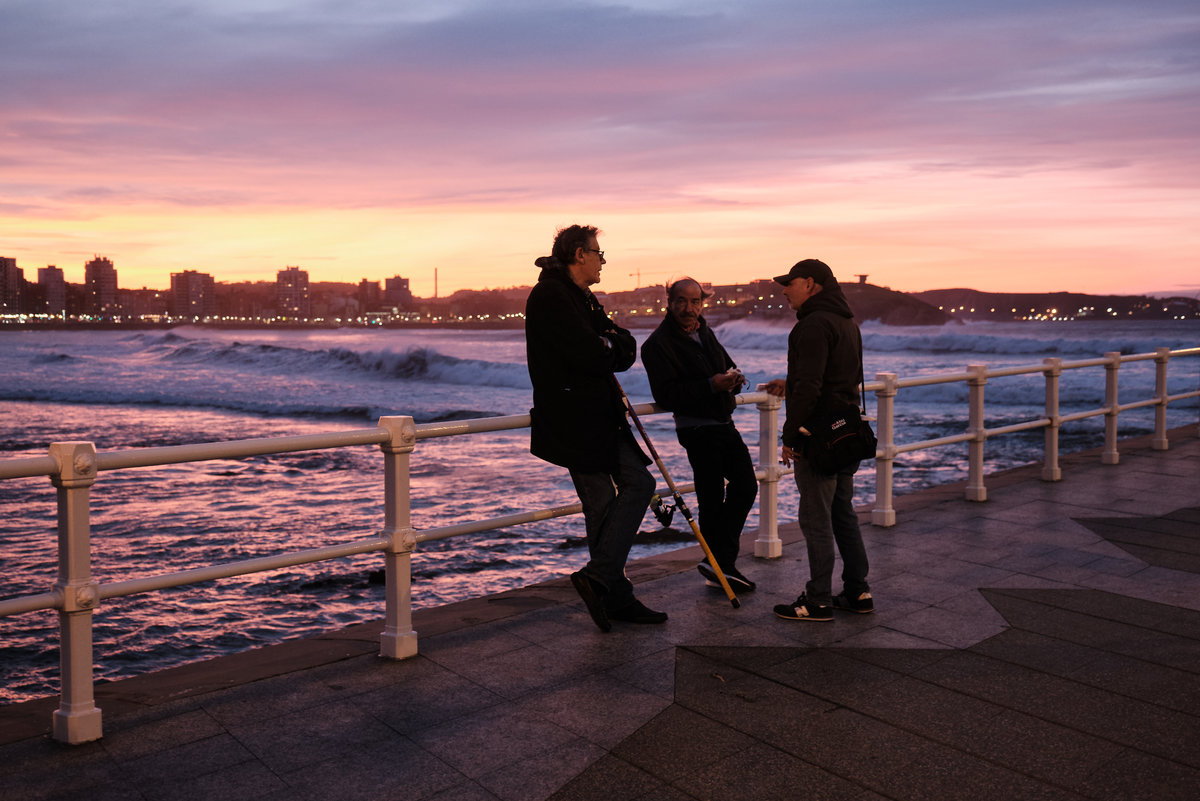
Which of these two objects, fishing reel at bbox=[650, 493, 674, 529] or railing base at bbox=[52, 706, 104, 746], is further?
fishing reel at bbox=[650, 493, 674, 529]

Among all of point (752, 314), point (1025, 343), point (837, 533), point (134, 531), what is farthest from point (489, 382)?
point (752, 314)

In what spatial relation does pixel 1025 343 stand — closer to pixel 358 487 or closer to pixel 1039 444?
pixel 1039 444

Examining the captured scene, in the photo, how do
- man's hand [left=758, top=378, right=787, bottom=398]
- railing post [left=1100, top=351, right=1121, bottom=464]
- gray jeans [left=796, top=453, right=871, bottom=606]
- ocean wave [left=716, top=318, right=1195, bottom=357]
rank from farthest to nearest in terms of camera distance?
ocean wave [left=716, top=318, right=1195, bottom=357] < railing post [left=1100, top=351, right=1121, bottom=464] < man's hand [left=758, top=378, right=787, bottom=398] < gray jeans [left=796, top=453, right=871, bottom=606]

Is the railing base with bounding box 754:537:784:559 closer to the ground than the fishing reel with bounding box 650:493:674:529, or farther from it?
closer to the ground

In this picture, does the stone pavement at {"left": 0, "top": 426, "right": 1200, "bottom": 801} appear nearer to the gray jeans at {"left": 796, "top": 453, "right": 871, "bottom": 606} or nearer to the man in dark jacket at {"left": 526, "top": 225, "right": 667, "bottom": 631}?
the gray jeans at {"left": 796, "top": 453, "right": 871, "bottom": 606}

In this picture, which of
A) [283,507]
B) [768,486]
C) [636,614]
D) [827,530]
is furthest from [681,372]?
[283,507]

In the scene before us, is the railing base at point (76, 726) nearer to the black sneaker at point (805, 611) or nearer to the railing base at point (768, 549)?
the black sneaker at point (805, 611)

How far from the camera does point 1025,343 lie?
237ft

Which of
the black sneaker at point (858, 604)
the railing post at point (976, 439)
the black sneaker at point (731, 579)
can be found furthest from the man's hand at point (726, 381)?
the railing post at point (976, 439)

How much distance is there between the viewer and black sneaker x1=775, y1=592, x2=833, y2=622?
5.04m

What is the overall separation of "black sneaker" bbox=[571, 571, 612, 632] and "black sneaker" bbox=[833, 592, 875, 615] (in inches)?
52.3

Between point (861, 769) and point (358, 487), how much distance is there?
1103 centimetres

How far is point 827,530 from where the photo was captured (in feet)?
17.0

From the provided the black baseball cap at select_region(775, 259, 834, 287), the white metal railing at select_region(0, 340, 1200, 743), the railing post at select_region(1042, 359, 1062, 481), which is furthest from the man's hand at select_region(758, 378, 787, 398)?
the railing post at select_region(1042, 359, 1062, 481)
